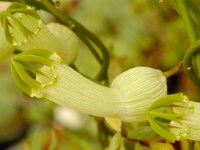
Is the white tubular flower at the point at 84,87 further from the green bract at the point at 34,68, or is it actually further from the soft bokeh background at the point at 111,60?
the soft bokeh background at the point at 111,60

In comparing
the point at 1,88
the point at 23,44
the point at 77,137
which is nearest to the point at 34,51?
the point at 23,44

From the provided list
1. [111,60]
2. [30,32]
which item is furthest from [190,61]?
[111,60]

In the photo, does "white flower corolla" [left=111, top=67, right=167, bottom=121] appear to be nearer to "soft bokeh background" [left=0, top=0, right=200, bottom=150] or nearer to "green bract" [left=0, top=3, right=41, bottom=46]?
"green bract" [left=0, top=3, right=41, bottom=46]

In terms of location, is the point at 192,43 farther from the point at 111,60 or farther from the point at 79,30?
the point at 111,60

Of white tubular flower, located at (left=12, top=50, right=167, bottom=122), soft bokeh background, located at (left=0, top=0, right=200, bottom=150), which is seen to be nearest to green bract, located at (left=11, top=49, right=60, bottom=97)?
white tubular flower, located at (left=12, top=50, right=167, bottom=122)

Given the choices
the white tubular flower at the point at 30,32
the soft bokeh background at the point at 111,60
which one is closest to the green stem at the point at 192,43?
the white tubular flower at the point at 30,32

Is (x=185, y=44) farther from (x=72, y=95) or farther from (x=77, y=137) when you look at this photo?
(x=72, y=95)

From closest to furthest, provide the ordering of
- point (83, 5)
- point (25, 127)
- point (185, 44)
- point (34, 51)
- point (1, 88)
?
1. point (34, 51)
2. point (185, 44)
3. point (83, 5)
4. point (1, 88)
5. point (25, 127)
